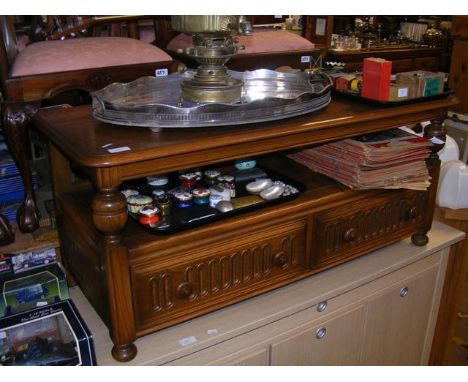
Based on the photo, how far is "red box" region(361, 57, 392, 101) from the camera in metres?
1.03

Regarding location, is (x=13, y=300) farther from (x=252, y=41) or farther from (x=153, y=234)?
(x=252, y=41)

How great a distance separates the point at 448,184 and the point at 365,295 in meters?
0.52

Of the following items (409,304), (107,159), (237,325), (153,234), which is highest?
(107,159)

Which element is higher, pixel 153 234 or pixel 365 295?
pixel 153 234

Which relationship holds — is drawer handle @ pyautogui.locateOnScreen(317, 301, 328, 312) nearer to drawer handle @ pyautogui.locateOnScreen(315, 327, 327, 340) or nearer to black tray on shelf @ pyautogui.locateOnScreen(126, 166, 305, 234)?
drawer handle @ pyautogui.locateOnScreen(315, 327, 327, 340)

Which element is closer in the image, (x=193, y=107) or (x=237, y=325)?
(x=193, y=107)

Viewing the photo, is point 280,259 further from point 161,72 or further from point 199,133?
point 161,72

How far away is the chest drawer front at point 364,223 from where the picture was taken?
107 cm

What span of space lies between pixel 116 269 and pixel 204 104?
30cm

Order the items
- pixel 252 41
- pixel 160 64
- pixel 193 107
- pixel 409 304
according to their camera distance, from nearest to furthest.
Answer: pixel 193 107, pixel 409 304, pixel 160 64, pixel 252 41

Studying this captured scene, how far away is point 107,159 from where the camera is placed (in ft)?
2.38

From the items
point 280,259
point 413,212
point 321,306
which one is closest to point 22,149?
point 280,259

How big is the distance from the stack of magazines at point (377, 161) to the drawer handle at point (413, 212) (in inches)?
3.6

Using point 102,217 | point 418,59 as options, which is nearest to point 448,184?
point 102,217
